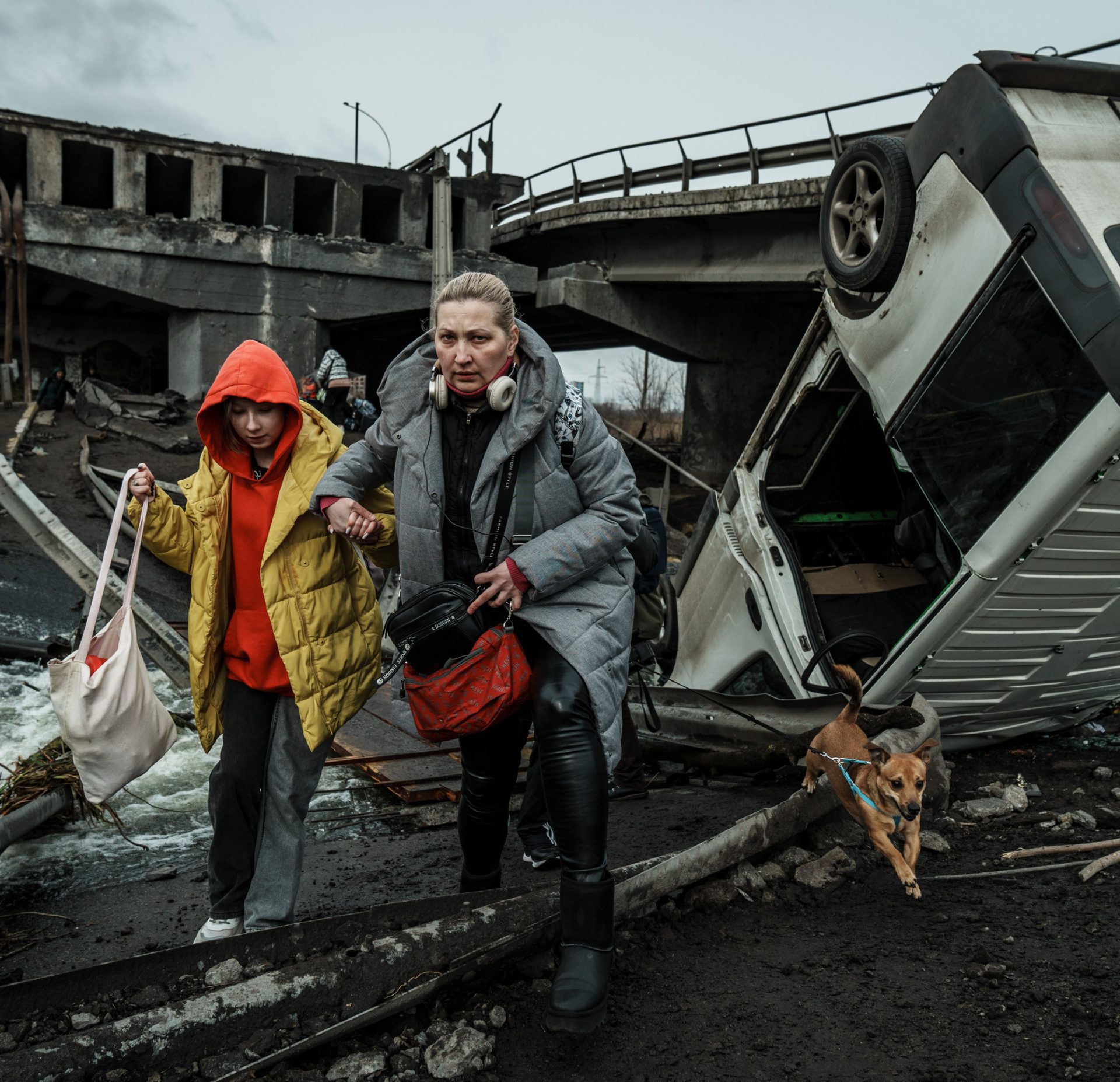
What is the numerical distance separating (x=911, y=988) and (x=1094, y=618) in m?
2.23

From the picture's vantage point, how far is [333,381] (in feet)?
50.4

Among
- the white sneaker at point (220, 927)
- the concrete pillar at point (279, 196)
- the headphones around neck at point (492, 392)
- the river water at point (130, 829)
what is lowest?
the river water at point (130, 829)

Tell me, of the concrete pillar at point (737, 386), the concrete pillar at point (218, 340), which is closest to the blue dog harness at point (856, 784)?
the concrete pillar at point (218, 340)

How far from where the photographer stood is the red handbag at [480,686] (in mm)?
2809

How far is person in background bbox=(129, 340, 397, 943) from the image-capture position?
120 inches

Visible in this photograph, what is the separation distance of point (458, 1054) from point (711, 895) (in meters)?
1.28

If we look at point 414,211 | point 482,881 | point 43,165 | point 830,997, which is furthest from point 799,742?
point 43,165

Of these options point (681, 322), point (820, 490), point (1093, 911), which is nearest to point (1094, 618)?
point (1093, 911)

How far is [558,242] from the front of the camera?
26.5m

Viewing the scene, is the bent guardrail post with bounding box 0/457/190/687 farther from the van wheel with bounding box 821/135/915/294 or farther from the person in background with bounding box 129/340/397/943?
the van wheel with bounding box 821/135/915/294

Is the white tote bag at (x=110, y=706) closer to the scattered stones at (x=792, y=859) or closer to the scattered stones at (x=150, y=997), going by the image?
the scattered stones at (x=150, y=997)

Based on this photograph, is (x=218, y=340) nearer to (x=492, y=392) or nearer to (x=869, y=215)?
(x=869, y=215)

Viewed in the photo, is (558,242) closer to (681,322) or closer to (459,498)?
(681,322)

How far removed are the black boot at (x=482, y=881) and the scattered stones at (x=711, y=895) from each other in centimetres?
69
